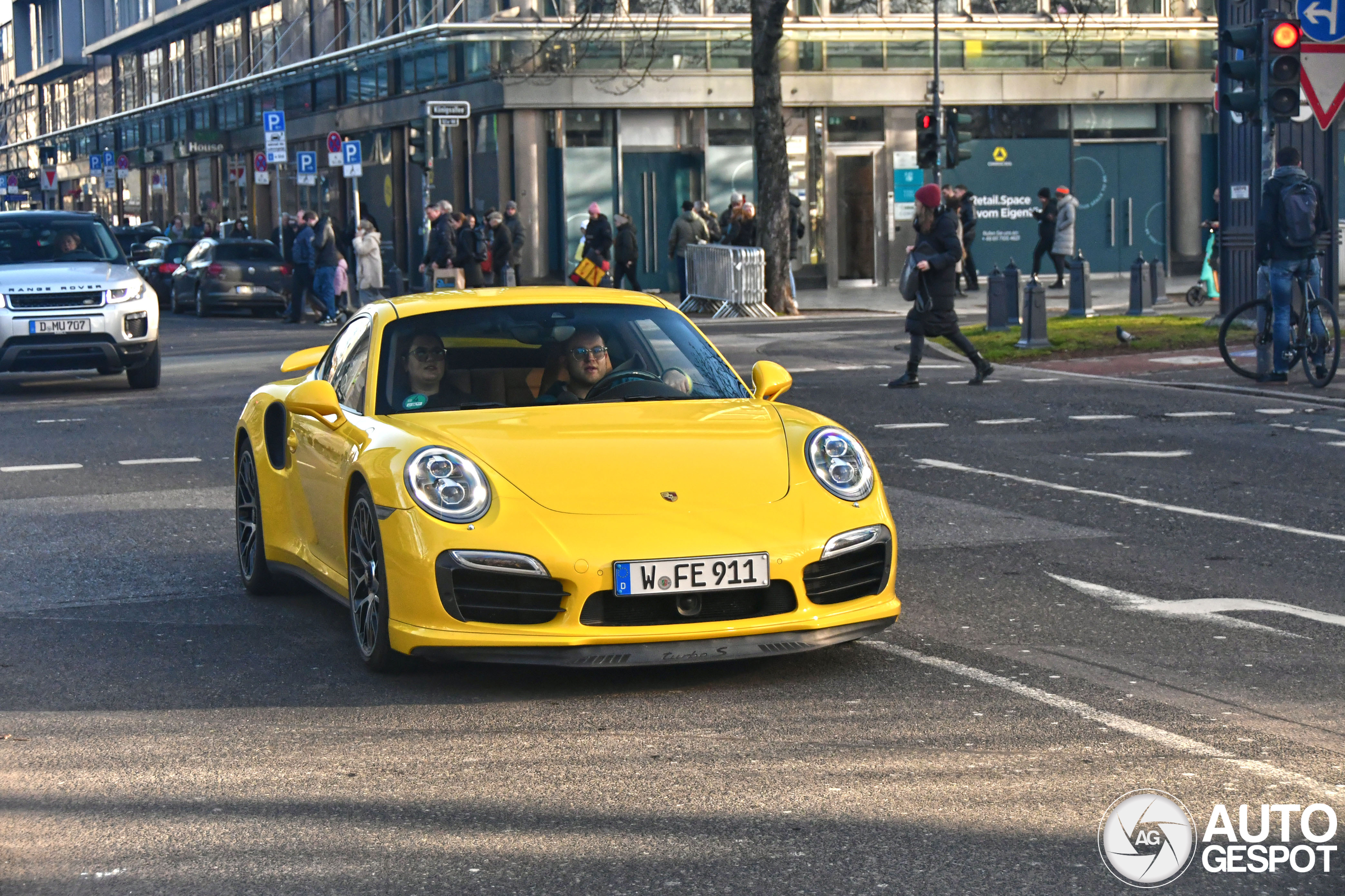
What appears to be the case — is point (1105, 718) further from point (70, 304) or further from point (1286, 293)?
point (70, 304)

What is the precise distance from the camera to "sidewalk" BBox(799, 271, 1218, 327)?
93.5 ft

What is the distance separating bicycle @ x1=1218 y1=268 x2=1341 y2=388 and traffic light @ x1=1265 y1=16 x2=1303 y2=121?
1.54 meters

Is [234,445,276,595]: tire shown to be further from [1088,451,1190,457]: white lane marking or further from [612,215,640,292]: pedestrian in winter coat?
[612,215,640,292]: pedestrian in winter coat

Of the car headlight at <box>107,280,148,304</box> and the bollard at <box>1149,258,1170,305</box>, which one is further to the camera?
the bollard at <box>1149,258,1170,305</box>

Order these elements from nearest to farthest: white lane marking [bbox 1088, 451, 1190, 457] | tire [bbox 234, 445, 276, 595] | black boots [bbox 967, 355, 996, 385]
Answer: tire [bbox 234, 445, 276, 595] < white lane marking [bbox 1088, 451, 1190, 457] < black boots [bbox 967, 355, 996, 385]

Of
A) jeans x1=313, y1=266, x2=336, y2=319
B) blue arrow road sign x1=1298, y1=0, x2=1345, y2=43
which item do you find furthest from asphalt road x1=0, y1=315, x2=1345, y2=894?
jeans x1=313, y1=266, x2=336, y2=319

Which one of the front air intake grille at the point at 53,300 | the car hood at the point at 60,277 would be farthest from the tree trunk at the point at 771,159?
the front air intake grille at the point at 53,300

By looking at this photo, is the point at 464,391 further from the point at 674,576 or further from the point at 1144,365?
the point at 1144,365

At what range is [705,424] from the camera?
679cm

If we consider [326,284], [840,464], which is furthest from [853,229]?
[840,464]

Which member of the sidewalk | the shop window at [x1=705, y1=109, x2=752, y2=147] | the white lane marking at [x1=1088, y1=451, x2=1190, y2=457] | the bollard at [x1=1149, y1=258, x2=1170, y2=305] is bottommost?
the white lane marking at [x1=1088, y1=451, x2=1190, y2=457]

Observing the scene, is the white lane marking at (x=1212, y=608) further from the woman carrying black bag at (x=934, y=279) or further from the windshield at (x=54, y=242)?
the windshield at (x=54, y=242)

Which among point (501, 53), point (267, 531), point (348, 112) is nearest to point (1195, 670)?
point (267, 531)

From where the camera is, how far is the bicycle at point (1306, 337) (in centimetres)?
1655
